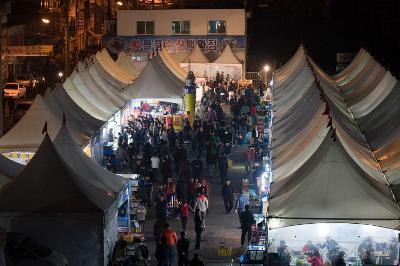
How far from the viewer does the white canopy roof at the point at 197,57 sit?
3988cm

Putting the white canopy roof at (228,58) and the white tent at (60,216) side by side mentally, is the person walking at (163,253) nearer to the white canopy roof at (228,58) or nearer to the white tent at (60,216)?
the white tent at (60,216)

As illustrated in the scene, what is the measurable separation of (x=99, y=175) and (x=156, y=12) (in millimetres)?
27581

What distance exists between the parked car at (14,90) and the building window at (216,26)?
9168mm

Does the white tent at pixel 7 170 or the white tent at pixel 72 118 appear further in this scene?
the white tent at pixel 72 118

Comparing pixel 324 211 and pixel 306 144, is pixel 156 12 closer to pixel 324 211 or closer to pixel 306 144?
pixel 306 144

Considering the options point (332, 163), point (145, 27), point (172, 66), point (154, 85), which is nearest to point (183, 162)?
point (332, 163)

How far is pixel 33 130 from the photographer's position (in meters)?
20.1

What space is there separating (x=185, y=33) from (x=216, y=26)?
1.48 m

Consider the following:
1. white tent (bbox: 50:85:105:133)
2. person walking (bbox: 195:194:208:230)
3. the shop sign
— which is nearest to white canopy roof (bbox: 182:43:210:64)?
the shop sign

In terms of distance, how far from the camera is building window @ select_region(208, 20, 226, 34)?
42781mm

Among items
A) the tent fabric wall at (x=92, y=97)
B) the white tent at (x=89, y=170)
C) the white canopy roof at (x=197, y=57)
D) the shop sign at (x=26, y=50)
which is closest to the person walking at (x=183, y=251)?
the white tent at (x=89, y=170)

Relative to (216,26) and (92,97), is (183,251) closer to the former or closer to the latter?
(92,97)

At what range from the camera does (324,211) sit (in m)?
13.6

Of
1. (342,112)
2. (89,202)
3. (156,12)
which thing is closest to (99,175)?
(89,202)
